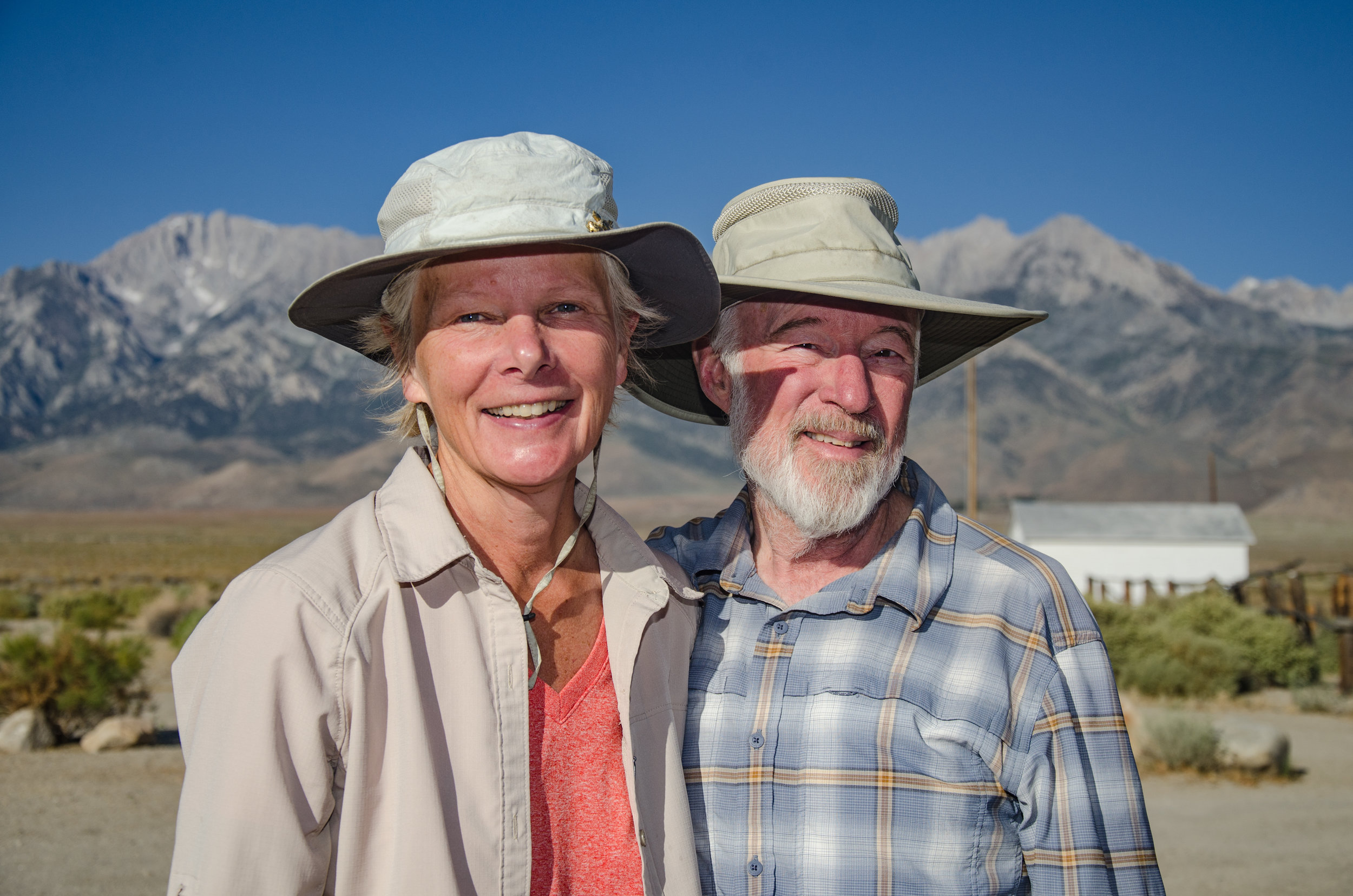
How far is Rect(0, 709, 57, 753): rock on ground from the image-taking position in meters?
10.9

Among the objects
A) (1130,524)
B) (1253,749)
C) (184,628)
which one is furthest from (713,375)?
(1130,524)

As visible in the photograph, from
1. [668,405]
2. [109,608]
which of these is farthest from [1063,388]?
[668,405]

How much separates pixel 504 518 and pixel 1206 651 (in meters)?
16.5

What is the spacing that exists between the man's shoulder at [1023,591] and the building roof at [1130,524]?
31239 mm

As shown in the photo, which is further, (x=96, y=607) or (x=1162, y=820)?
(x=96, y=607)

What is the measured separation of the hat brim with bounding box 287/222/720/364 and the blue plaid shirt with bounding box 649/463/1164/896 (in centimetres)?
78

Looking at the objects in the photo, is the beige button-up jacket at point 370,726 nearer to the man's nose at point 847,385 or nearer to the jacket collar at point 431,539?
the jacket collar at point 431,539

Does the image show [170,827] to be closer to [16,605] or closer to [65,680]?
[65,680]

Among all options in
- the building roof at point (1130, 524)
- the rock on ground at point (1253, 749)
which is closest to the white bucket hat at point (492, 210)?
the rock on ground at point (1253, 749)


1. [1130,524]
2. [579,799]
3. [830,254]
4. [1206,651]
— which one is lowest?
[1206,651]

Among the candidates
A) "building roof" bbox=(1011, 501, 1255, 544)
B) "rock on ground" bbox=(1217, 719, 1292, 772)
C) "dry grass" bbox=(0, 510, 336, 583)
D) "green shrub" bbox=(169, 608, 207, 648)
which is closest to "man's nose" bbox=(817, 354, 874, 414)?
"dry grass" bbox=(0, 510, 336, 583)

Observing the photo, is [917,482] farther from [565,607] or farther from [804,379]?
[565,607]

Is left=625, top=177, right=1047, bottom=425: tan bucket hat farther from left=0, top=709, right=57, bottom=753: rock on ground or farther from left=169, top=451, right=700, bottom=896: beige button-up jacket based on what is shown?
left=0, top=709, right=57, bottom=753: rock on ground

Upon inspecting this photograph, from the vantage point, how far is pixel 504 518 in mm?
2271
